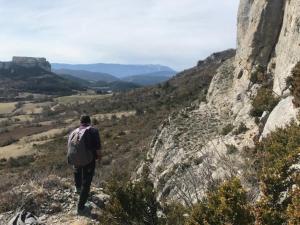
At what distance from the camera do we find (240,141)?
16.0 metres

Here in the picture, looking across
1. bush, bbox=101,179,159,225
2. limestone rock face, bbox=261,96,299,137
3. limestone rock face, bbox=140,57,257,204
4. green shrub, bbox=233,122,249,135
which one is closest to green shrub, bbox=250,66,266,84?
limestone rock face, bbox=140,57,257,204

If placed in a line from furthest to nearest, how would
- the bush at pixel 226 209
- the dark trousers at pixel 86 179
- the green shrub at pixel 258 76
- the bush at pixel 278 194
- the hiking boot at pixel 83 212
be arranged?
1. the green shrub at pixel 258 76
2. the hiking boot at pixel 83 212
3. the dark trousers at pixel 86 179
4. the bush at pixel 226 209
5. the bush at pixel 278 194

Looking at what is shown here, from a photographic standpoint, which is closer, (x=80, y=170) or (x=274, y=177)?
(x=274, y=177)

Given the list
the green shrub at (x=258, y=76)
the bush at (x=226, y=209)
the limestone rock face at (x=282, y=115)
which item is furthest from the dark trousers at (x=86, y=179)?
the green shrub at (x=258, y=76)

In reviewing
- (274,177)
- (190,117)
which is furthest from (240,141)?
(274,177)

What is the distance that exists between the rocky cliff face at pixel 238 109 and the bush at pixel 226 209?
5526 millimetres

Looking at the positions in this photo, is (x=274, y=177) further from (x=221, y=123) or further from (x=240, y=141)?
(x=221, y=123)

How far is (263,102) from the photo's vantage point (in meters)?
16.2

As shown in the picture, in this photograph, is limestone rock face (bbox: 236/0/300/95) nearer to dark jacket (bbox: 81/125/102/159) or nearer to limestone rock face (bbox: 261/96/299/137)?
limestone rock face (bbox: 261/96/299/137)

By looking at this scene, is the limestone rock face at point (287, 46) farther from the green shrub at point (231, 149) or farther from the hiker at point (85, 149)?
the hiker at point (85, 149)

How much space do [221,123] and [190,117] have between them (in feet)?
10.2

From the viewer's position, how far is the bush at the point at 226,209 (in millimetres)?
5734

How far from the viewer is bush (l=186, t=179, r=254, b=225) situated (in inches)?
226

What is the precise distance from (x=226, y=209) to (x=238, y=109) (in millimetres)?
14193
